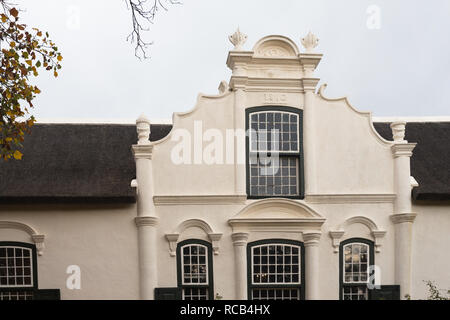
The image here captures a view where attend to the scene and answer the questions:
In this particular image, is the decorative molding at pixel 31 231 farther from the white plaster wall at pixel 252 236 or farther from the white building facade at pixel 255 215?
the white plaster wall at pixel 252 236

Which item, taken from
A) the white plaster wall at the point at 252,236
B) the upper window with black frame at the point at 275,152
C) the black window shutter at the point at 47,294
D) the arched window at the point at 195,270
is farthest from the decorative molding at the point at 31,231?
the upper window with black frame at the point at 275,152

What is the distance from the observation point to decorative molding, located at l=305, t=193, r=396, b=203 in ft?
64.0

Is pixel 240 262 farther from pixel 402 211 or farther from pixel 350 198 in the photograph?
pixel 402 211

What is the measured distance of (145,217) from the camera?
18.8 metres

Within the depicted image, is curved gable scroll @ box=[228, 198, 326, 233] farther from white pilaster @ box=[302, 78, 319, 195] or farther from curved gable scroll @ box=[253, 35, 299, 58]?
curved gable scroll @ box=[253, 35, 299, 58]

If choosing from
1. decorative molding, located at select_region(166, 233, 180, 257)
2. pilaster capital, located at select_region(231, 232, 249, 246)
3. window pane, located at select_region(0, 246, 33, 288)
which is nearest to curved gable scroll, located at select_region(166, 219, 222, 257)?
decorative molding, located at select_region(166, 233, 180, 257)

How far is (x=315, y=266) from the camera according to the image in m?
19.2

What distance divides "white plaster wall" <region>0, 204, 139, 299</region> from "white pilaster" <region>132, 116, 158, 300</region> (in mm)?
261

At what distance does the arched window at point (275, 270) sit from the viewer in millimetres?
19125

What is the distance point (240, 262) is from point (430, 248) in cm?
553

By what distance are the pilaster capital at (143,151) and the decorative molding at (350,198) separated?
15.1 ft
